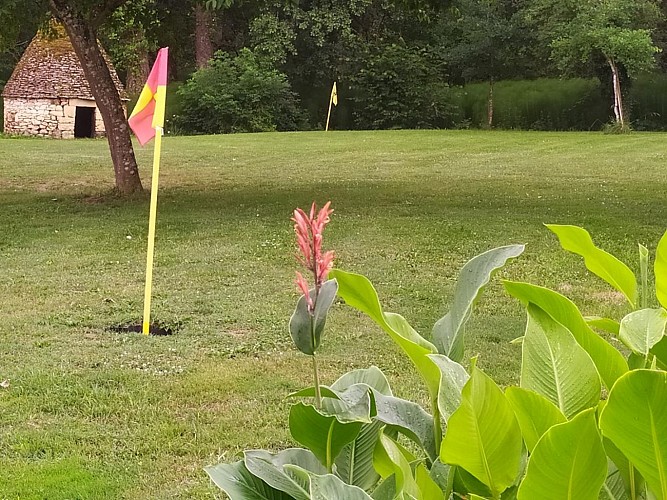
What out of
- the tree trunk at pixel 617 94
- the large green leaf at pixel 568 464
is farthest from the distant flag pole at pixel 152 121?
the tree trunk at pixel 617 94

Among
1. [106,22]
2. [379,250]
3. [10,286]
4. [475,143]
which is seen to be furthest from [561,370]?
[475,143]

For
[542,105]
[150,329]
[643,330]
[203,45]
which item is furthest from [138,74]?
[643,330]

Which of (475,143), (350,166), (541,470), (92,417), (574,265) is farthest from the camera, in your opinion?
(475,143)

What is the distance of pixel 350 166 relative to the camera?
57.0ft

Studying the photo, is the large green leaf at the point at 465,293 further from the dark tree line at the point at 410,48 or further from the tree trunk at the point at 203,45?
the tree trunk at the point at 203,45

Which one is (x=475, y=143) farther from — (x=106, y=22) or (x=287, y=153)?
(x=106, y=22)

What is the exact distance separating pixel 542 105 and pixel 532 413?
105 feet

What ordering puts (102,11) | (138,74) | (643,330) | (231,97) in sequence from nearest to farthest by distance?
(643,330) → (102,11) → (231,97) → (138,74)

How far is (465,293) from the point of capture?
1125mm

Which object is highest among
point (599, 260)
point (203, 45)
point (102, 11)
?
point (203, 45)

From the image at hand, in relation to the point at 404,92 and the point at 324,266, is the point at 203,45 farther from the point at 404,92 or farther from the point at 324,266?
the point at 324,266

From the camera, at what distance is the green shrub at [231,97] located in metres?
30.5

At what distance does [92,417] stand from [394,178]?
11.3m

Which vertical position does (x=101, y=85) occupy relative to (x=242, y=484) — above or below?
above
